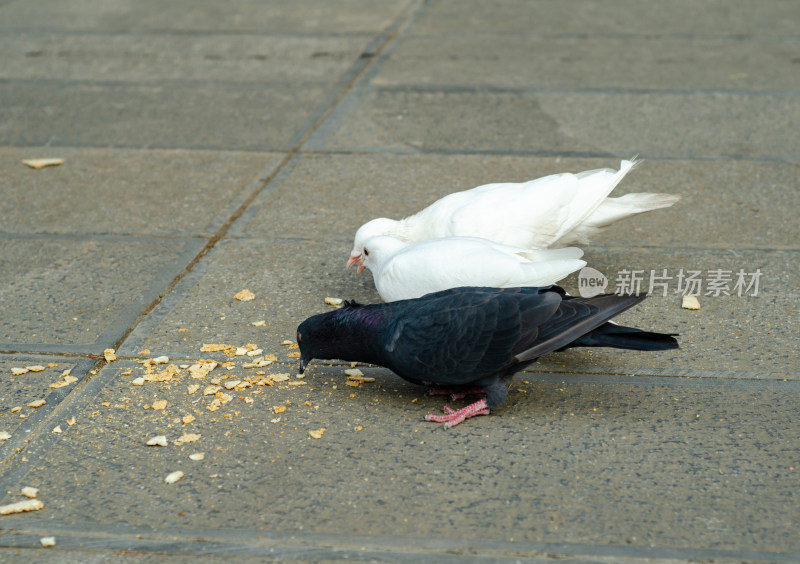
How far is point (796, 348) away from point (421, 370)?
165cm

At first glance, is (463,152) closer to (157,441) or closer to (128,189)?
(128,189)

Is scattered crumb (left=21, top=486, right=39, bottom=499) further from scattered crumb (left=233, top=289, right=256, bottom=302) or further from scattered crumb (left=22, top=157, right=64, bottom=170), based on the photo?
scattered crumb (left=22, top=157, right=64, bottom=170)

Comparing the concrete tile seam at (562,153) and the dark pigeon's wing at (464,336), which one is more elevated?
the dark pigeon's wing at (464,336)

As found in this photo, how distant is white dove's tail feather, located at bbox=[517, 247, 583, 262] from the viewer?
4039 mm

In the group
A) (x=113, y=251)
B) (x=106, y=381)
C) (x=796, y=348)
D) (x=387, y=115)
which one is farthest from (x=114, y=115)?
(x=796, y=348)

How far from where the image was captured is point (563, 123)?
6934 mm

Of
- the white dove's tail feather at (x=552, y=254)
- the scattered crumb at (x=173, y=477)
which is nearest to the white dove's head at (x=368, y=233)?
the white dove's tail feather at (x=552, y=254)

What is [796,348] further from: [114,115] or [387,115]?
[114,115]

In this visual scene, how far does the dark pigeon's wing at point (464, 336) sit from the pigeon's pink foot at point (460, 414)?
0.10 metres

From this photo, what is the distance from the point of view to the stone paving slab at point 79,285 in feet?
13.9

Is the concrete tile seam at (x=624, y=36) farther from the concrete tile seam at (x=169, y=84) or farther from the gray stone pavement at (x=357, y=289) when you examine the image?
the concrete tile seam at (x=169, y=84)

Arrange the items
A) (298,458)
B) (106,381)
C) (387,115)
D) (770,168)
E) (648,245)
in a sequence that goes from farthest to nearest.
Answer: (387,115) → (770,168) → (648,245) → (106,381) → (298,458)

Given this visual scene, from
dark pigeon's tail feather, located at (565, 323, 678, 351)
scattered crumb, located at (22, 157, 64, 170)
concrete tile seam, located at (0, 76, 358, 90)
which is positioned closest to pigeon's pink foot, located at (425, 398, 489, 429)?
dark pigeon's tail feather, located at (565, 323, 678, 351)

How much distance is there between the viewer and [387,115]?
7.15m
